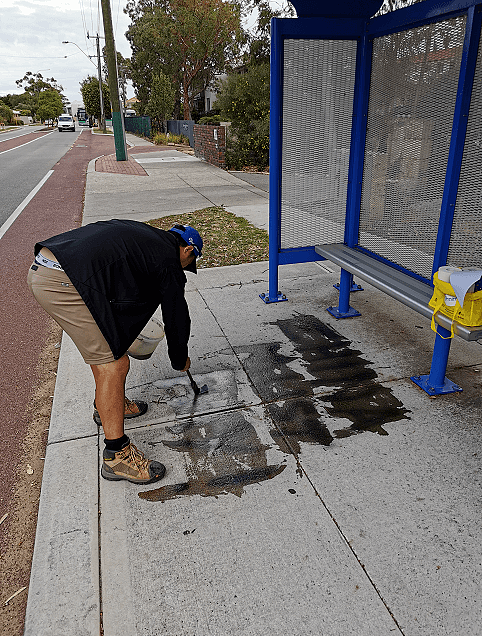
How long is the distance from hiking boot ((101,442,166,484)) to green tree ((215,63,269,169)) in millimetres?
13520

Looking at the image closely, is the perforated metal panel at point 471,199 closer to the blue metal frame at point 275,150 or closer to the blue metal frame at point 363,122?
the blue metal frame at point 363,122

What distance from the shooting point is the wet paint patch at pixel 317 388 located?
312 cm

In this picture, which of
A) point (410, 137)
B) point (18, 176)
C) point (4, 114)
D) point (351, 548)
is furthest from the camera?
point (4, 114)

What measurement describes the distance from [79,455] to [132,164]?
55.7 ft

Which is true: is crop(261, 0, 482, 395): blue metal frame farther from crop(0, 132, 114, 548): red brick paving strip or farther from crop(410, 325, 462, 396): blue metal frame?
crop(0, 132, 114, 548): red brick paving strip

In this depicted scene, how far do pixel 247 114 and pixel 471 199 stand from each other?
1264 centimetres

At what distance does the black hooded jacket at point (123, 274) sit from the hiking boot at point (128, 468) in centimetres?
56

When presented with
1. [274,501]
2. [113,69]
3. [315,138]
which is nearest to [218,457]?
[274,501]

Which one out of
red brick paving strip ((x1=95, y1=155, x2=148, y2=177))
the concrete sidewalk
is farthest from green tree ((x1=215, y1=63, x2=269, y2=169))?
the concrete sidewalk

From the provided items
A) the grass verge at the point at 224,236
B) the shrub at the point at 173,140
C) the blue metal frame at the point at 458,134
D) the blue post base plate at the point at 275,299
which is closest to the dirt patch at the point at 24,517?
the blue post base plate at the point at 275,299

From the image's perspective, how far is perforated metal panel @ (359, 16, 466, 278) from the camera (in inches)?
136

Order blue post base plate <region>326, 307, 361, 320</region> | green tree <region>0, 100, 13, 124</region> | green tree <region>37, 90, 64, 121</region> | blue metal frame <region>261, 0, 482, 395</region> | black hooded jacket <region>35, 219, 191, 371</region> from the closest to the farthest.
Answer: black hooded jacket <region>35, 219, 191, 371</region> < blue metal frame <region>261, 0, 482, 395</region> < blue post base plate <region>326, 307, 361, 320</region> < green tree <region>0, 100, 13, 124</region> < green tree <region>37, 90, 64, 121</region>

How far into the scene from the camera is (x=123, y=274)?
2488 millimetres

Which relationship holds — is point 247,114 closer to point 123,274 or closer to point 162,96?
point 123,274
